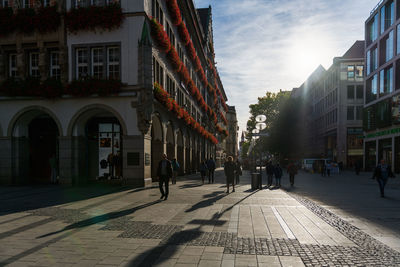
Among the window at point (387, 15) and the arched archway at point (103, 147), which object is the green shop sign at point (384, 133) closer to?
the window at point (387, 15)

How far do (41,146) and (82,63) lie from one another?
6143 mm

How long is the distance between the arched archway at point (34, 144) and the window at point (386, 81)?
114 ft

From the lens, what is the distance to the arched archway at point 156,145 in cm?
2217

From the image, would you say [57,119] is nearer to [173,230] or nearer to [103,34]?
[103,34]

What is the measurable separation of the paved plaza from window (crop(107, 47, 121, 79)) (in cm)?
895

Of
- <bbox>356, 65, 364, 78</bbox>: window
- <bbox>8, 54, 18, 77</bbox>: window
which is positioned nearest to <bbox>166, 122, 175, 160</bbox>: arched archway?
<bbox>8, 54, 18, 77</bbox>: window

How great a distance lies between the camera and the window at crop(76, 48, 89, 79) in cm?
1923

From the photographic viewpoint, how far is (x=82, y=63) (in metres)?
19.3

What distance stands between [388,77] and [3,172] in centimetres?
3851

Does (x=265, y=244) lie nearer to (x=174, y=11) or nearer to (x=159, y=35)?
(x=159, y=35)

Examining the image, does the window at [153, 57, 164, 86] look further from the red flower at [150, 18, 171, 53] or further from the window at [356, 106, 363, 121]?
the window at [356, 106, 363, 121]

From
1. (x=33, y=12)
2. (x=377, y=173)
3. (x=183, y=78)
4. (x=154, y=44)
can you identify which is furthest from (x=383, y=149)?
(x=33, y=12)

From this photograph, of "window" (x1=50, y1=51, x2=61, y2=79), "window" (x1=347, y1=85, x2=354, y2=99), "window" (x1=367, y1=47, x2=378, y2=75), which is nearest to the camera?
"window" (x1=50, y1=51, x2=61, y2=79)

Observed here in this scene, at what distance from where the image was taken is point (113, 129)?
839 inches
